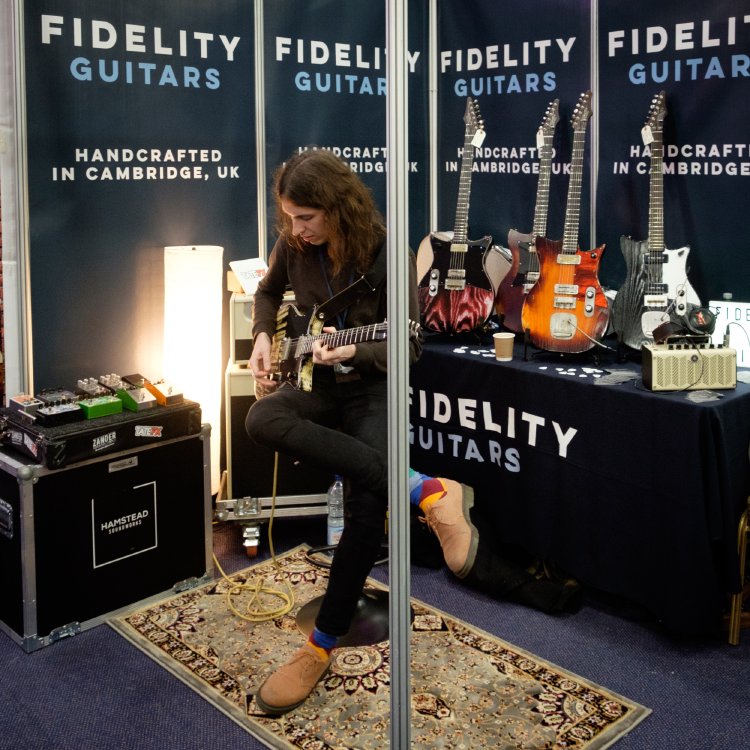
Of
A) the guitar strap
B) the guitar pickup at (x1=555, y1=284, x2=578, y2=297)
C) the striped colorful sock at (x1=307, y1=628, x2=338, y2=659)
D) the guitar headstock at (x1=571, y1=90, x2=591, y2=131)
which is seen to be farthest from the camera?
the guitar headstock at (x1=571, y1=90, x2=591, y2=131)

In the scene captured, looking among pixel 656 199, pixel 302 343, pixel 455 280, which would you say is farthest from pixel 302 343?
pixel 656 199

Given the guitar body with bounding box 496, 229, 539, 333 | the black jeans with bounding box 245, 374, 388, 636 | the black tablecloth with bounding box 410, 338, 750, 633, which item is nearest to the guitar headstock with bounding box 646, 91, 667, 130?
the guitar body with bounding box 496, 229, 539, 333

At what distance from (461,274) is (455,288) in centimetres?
6

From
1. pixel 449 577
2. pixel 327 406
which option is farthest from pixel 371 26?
pixel 449 577

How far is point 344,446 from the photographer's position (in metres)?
2.61

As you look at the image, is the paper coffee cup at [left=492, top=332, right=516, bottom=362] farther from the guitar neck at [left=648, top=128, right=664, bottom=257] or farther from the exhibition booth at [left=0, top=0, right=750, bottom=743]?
the guitar neck at [left=648, top=128, right=664, bottom=257]

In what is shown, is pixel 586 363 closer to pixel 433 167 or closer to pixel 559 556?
pixel 559 556

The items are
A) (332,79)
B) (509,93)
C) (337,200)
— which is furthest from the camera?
(332,79)

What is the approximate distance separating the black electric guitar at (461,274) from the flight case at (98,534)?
1.00 meters

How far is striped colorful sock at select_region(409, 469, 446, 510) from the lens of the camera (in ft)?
10.9

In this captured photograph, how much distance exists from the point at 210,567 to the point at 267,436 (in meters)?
0.89

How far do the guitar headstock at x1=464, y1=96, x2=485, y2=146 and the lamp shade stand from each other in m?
1.07

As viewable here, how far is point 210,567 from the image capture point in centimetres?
338

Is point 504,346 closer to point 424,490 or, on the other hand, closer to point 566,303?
point 566,303
